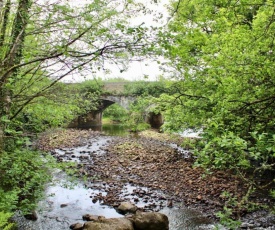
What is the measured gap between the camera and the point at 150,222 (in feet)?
19.6

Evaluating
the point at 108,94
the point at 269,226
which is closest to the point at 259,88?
the point at 269,226

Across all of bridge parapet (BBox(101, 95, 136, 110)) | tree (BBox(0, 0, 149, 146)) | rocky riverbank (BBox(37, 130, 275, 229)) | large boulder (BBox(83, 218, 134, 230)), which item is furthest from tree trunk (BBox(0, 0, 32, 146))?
bridge parapet (BBox(101, 95, 136, 110))

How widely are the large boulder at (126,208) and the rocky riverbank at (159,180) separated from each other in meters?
0.29

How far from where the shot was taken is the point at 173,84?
353 inches

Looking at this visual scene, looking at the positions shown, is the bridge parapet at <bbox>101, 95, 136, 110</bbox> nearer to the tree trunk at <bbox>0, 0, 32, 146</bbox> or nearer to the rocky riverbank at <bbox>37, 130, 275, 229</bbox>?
the rocky riverbank at <bbox>37, 130, 275, 229</bbox>

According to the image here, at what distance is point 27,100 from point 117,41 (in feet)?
6.09

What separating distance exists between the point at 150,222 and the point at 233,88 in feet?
11.1

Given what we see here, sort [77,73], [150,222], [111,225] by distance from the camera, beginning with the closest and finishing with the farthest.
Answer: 1. [77,73]
2. [111,225]
3. [150,222]

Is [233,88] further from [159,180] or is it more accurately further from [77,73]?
[159,180]

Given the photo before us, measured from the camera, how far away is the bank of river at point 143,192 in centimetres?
668

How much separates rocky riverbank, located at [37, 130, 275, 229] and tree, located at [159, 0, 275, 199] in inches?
40.6

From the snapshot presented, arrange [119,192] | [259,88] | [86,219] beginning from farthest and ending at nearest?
[119,192] < [86,219] < [259,88]

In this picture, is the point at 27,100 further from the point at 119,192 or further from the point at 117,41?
the point at 119,192

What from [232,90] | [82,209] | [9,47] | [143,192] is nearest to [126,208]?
[82,209]
